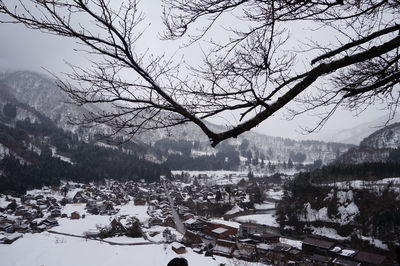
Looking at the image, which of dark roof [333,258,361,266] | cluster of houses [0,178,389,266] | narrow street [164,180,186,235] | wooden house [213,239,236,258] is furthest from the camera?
narrow street [164,180,186,235]

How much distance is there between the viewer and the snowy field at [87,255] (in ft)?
48.9

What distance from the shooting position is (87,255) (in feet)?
54.4

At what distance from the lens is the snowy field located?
587 inches

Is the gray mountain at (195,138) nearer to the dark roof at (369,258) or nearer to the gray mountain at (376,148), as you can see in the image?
the gray mountain at (376,148)

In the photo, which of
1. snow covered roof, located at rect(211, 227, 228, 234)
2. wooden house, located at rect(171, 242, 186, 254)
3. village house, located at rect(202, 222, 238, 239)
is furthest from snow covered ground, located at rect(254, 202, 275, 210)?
wooden house, located at rect(171, 242, 186, 254)

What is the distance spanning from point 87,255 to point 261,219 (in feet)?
80.4

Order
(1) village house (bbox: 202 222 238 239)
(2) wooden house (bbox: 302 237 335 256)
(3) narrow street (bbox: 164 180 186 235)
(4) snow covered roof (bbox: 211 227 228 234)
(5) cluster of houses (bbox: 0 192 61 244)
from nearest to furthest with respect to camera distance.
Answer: (2) wooden house (bbox: 302 237 335 256) → (1) village house (bbox: 202 222 238 239) → (4) snow covered roof (bbox: 211 227 228 234) → (5) cluster of houses (bbox: 0 192 61 244) → (3) narrow street (bbox: 164 180 186 235)

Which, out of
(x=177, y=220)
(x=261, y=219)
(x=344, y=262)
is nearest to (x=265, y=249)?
(x=344, y=262)

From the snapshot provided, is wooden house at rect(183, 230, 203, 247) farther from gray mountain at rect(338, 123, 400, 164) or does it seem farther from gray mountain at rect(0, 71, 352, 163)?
gray mountain at rect(0, 71, 352, 163)

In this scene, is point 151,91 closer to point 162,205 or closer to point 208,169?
point 162,205

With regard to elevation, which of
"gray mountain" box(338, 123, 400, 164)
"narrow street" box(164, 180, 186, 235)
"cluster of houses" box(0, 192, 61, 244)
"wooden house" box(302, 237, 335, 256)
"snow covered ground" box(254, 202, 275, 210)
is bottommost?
"cluster of houses" box(0, 192, 61, 244)

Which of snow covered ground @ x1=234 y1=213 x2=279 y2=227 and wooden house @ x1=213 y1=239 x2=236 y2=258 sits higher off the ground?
wooden house @ x1=213 y1=239 x2=236 y2=258

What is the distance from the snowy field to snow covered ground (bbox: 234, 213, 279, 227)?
19.3 m

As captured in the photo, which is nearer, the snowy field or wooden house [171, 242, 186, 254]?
the snowy field
